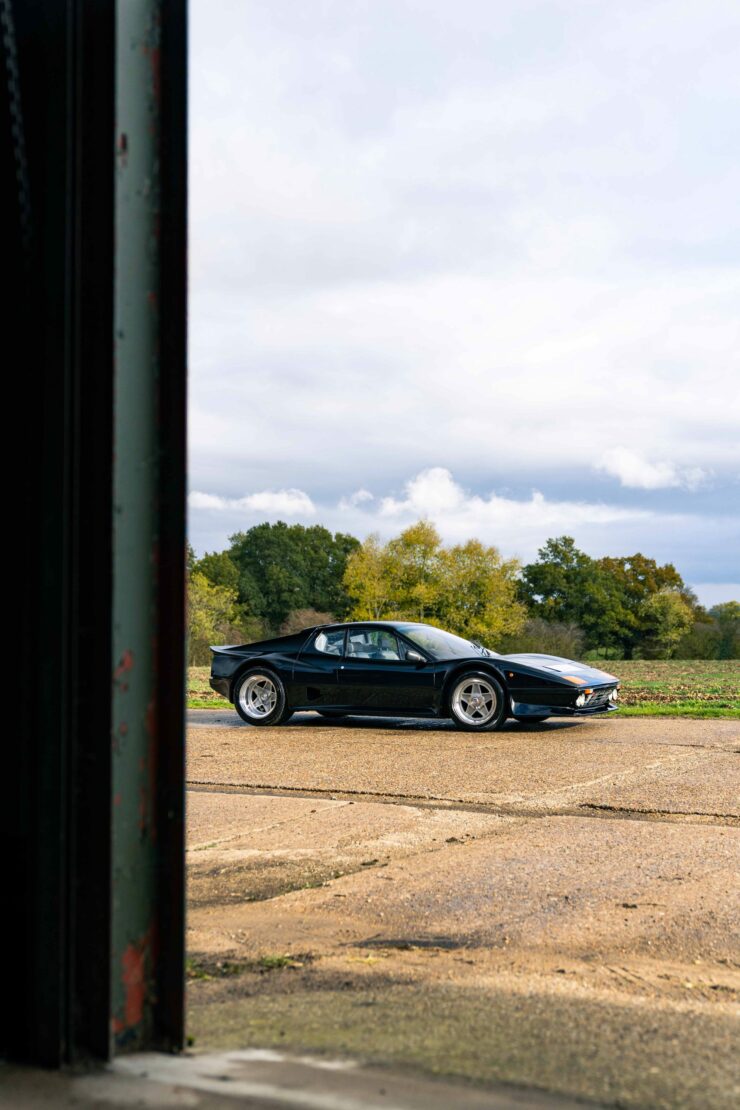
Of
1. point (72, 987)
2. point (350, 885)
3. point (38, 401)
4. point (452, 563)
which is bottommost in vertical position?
point (350, 885)

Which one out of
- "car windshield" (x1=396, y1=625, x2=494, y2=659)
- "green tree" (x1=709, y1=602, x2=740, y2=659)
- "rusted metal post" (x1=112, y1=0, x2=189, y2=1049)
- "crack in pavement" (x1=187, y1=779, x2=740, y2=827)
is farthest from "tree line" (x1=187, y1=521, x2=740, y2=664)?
"rusted metal post" (x1=112, y1=0, x2=189, y2=1049)

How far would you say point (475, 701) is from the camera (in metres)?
11.6

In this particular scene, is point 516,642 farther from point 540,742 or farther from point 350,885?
point 350,885

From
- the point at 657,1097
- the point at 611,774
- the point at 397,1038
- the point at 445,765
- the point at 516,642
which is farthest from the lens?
the point at 516,642

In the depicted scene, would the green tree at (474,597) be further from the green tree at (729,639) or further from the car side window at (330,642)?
the car side window at (330,642)

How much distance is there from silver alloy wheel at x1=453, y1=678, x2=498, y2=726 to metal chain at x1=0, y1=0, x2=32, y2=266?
9.68 meters

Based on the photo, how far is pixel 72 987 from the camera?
7.22 ft

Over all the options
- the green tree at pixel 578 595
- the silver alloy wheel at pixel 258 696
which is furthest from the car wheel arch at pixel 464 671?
the green tree at pixel 578 595

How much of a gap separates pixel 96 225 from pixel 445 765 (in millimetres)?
7092

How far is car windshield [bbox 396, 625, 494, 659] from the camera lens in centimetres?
1198

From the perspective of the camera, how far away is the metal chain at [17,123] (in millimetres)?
2209

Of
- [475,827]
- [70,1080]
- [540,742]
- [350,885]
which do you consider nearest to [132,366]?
[70,1080]

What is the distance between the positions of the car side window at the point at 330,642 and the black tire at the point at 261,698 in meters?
0.61

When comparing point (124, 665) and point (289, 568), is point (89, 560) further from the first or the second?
point (289, 568)
